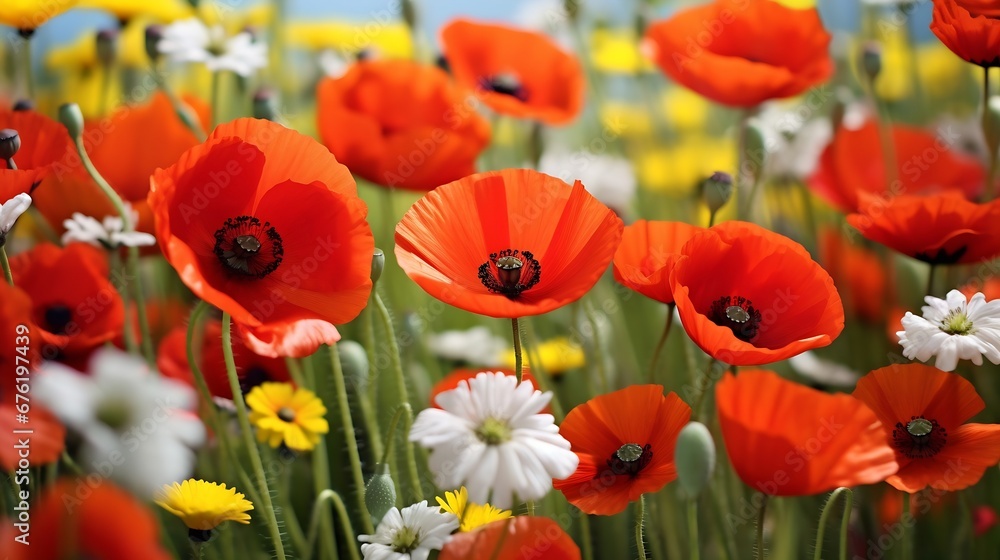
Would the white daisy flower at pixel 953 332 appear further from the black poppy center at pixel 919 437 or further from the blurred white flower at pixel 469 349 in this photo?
the blurred white flower at pixel 469 349

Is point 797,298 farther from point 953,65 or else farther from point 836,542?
point 953,65

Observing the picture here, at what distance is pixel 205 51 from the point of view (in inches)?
36.7

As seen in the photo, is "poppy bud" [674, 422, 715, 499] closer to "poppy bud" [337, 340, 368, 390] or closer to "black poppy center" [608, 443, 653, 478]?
"black poppy center" [608, 443, 653, 478]

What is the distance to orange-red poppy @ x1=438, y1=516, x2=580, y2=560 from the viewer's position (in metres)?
0.50

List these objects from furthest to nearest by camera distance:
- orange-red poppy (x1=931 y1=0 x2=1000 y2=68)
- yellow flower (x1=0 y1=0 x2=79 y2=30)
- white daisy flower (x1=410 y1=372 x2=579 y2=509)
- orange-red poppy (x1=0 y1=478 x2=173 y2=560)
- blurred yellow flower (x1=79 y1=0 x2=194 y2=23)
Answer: blurred yellow flower (x1=79 y1=0 x2=194 y2=23) → yellow flower (x1=0 y1=0 x2=79 y2=30) → orange-red poppy (x1=931 y1=0 x2=1000 y2=68) → white daisy flower (x1=410 y1=372 x2=579 y2=509) → orange-red poppy (x1=0 y1=478 x2=173 y2=560)

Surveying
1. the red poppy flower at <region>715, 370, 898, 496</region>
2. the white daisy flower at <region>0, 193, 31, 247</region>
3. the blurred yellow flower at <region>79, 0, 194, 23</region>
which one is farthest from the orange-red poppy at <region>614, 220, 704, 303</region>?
the blurred yellow flower at <region>79, 0, 194, 23</region>

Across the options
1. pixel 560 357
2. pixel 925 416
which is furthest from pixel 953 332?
pixel 560 357

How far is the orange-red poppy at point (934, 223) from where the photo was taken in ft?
2.24

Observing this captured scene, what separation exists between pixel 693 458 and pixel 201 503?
299 millimetres

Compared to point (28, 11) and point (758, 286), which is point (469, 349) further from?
point (28, 11)

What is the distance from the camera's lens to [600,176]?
3.98 feet

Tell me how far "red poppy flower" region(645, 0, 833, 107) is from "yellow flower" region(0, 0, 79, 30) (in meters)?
0.55

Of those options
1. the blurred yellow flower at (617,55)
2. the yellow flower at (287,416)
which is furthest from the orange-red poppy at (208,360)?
the blurred yellow flower at (617,55)

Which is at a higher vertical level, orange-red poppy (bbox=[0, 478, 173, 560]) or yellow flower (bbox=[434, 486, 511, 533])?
orange-red poppy (bbox=[0, 478, 173, 560])
